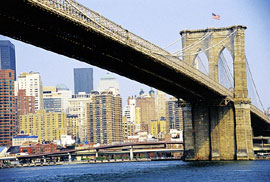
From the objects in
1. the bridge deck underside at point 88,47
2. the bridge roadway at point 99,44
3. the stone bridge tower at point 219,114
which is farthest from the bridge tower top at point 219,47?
the bridge deck underside at point 88,47

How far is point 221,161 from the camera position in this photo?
6625cm

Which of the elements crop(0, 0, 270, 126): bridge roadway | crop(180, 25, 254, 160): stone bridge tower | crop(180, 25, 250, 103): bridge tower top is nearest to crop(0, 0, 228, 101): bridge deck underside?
crop(0, 0, 270, 126): bridge roadway

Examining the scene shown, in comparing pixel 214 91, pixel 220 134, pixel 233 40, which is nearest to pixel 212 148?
pixel 220 134

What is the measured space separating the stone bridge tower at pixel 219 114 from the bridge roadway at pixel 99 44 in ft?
6.84

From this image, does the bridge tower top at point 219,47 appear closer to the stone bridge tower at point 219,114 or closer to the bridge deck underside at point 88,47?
the stone bridge tower at point 219,114

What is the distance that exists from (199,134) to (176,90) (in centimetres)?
686

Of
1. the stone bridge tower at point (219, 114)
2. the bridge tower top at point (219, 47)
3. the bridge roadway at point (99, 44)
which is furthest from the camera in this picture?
the bridge tower top at point (219, 47)

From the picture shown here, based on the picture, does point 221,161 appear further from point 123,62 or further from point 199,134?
point 123,62

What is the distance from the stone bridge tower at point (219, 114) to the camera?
220 ft

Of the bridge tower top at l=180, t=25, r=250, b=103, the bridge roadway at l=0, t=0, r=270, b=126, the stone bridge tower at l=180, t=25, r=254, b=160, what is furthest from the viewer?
the bridge tower top at l=180, t=25, r=250, b=103

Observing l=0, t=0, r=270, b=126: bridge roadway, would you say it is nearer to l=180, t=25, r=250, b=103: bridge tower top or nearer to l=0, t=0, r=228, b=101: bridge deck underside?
l=0, t=0, r=228, b=101: bridge deck underside

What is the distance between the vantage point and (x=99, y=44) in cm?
4516

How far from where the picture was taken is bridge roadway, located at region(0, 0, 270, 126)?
36.4 metres

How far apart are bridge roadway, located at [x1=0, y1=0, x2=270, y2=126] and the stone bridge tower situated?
2.08 metres
